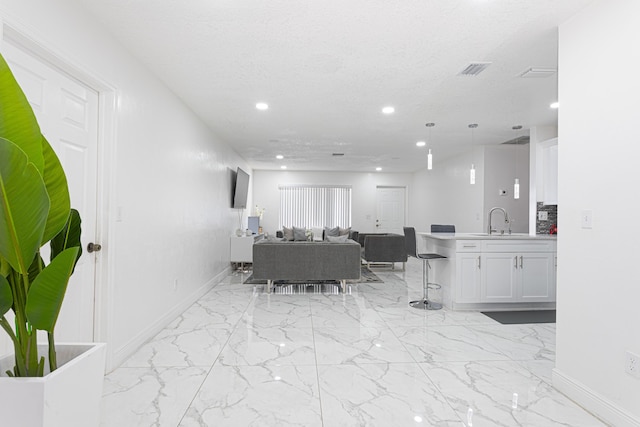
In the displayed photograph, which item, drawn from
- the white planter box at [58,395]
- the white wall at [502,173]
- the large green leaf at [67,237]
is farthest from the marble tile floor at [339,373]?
the white wall at [502,173]

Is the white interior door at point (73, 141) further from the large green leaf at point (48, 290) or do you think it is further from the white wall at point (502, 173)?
the white wall at point (502, 173)

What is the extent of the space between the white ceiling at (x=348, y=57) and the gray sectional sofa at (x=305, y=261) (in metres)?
1.75

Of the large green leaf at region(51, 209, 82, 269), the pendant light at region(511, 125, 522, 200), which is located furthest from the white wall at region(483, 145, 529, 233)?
the large green leaf at region(51, 209, 82, 269)

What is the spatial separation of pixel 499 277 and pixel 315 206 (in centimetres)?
642

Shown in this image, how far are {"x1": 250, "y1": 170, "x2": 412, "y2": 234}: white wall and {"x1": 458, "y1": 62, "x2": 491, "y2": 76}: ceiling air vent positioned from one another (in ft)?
22.7

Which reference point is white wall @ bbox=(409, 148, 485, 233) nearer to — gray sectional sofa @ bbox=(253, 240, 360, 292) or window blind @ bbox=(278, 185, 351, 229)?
window blind @ bbox=(278, 185, 351, 229)

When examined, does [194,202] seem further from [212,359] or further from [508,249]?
[508,249]

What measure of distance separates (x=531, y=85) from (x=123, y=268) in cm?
408

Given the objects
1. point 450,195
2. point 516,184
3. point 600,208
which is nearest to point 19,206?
point 600,208

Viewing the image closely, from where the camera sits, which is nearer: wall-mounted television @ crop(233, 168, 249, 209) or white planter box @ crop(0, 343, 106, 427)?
white planter box @ crop(0, 343, 106, 427)

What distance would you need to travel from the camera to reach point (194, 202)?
14.3 feet

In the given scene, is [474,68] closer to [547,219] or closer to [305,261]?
[547,219]

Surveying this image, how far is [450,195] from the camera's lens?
7.70 meters

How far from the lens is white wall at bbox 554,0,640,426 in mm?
1850
